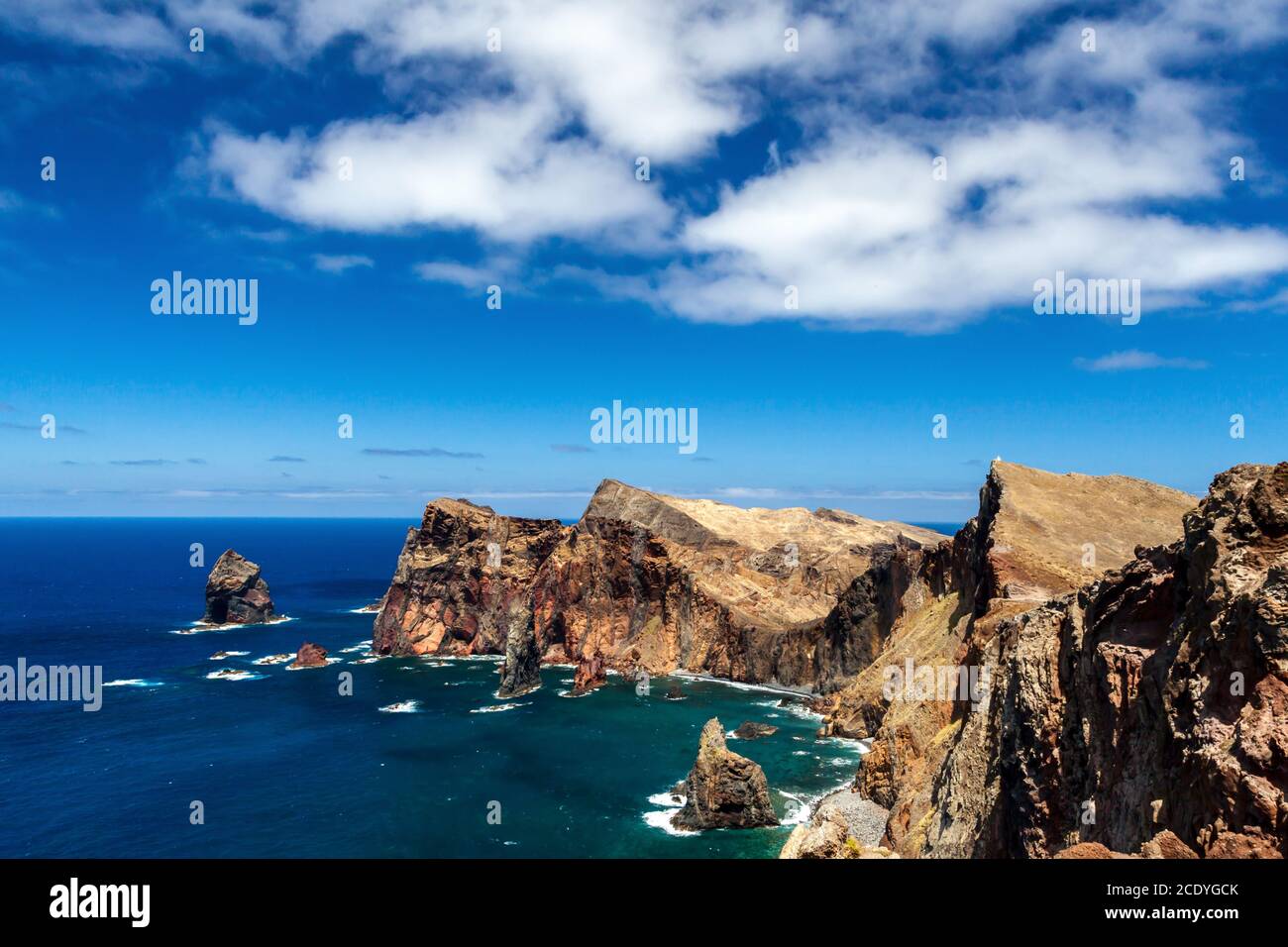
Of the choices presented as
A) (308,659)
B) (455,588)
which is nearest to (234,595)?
(308,659)

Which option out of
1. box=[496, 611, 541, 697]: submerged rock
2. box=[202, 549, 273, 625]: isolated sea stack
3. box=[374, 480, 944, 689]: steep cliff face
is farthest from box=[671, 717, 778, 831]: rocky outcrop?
box=[202, 549, 273, 625]: isolated sea stack

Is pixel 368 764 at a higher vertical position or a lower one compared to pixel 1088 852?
lower

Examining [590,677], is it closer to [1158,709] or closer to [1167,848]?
[1158,709]

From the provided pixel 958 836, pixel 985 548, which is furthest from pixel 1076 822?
pixel 985 548

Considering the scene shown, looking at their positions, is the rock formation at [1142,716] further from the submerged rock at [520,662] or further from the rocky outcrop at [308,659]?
the rocky outcrop at [308,659]

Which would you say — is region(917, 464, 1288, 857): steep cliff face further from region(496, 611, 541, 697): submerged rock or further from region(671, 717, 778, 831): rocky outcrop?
region(496, 611, 541, 697): submerged rock

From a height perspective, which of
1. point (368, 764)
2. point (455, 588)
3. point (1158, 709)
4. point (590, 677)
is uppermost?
point (1158, 709)
